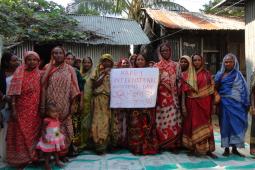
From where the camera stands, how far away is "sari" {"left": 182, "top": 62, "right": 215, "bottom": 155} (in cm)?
523

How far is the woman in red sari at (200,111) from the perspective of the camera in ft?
17.1

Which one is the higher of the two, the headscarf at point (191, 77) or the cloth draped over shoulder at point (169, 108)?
the headscarf at point (191, 77)

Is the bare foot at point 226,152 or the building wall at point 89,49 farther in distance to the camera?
the building wall at point 89,49

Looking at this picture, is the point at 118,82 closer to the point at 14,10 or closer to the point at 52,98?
the point at 52,98

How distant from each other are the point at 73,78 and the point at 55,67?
31cm

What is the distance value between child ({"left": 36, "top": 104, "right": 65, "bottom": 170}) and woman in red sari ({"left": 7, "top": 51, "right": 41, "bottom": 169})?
0.14 m

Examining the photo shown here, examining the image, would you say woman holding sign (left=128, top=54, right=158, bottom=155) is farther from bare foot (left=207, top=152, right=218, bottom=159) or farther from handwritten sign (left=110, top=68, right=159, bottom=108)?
bare foot (left=207, top=152, right=218, bottom=159)

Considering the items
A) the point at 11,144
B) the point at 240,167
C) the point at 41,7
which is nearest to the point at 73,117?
the point at 11,144

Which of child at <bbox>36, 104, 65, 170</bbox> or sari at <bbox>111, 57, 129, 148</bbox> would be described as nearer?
child at <bbox>36, 104, 65, 170</bbox>

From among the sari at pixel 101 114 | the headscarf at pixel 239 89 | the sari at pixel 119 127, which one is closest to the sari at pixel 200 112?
the headscarf at pixel 239 89

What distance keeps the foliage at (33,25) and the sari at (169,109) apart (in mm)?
6233

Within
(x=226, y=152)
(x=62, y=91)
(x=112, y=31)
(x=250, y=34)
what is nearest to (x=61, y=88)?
(x=62, y=91)

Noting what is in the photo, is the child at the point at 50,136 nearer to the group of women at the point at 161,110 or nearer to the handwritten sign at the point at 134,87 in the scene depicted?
the group of women at the point at 161,110

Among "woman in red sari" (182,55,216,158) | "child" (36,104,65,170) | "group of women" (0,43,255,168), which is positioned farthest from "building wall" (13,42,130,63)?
"child" (36,104,65,170)
